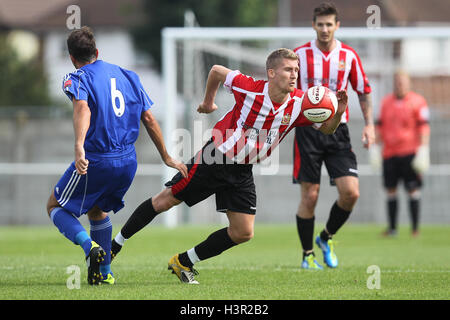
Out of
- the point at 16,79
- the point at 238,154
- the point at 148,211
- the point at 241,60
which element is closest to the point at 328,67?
the point at 238,154

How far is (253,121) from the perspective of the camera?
602 cm

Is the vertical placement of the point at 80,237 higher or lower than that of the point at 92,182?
lower

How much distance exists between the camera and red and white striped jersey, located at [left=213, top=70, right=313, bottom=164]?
598 centimetres

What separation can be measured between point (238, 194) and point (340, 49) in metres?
2.24

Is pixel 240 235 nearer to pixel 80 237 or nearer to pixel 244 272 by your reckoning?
pixel 244 272

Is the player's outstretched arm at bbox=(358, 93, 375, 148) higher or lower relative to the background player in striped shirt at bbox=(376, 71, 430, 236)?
higher

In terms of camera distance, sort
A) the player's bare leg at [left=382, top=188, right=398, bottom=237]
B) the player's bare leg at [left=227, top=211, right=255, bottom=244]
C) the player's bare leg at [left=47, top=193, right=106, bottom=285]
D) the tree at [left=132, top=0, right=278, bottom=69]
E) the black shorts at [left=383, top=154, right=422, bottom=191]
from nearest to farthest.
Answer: the player's bare leg at [left=47, top=193, right=106, bottom=285], the player's bare leg at [left=227, top=211, right=255, bottom=244], the player's bare leg at [left=382, top=188, right=398, bottom=237], the black shorts at [left=383, top=154, right=422, bottom=191], the tree at [left=132, top=0, right=278, bottom=69]

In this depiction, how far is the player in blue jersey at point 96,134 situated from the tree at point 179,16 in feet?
90.9

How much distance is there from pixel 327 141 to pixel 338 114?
1.48 metres

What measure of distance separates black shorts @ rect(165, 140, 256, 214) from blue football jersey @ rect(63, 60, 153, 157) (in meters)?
0.55

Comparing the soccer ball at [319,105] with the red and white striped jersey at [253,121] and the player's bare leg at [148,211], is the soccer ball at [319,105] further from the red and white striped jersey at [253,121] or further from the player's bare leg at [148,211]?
the player's bare leg at [148,211]

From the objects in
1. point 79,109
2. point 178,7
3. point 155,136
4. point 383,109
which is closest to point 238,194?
point 155,136
